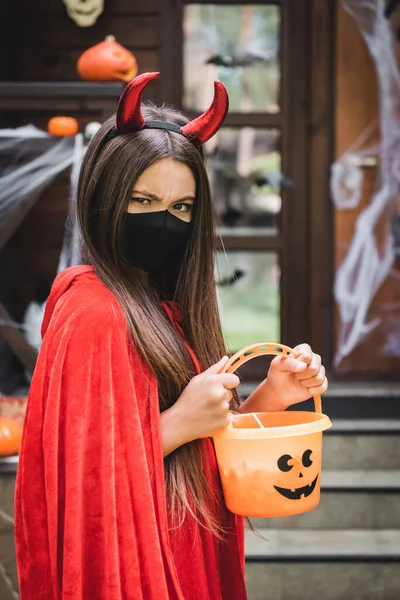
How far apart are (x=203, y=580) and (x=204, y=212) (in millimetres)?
676

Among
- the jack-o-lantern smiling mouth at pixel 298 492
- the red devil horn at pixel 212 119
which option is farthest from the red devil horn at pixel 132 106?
the jack-o-lantern smiling mouth at pixel 298 492

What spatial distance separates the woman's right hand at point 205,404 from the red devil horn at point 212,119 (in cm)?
44

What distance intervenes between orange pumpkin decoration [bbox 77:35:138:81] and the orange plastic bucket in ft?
9.11

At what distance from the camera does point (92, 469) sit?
4.14ft

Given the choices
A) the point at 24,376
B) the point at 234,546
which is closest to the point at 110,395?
the point at 234,546

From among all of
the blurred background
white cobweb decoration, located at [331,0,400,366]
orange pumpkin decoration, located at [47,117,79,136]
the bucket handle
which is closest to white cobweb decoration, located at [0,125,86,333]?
orange pumpkin decoration, located at [47,117,79,136]

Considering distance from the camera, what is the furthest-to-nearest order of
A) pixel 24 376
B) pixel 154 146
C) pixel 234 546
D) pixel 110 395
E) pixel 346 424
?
pixel 24 376 → pixel 346 424 → pixel 234 546 → pixel 154 146 → pixel 110 395

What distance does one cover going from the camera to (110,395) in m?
1.26

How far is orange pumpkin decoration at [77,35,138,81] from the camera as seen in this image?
383cm

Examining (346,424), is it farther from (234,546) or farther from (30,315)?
(234,546)

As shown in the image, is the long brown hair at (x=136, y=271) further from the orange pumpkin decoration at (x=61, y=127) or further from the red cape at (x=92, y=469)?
the orange pumpkin decoration at (x=61, y=127)

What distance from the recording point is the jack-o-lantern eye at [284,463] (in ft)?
4.38

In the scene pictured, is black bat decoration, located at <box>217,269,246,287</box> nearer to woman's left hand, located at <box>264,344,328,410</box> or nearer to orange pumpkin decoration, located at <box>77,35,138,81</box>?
orange pumpkin decoration, located at <box>77,35,138,81</box>

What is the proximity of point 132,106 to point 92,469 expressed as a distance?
2.06ft
